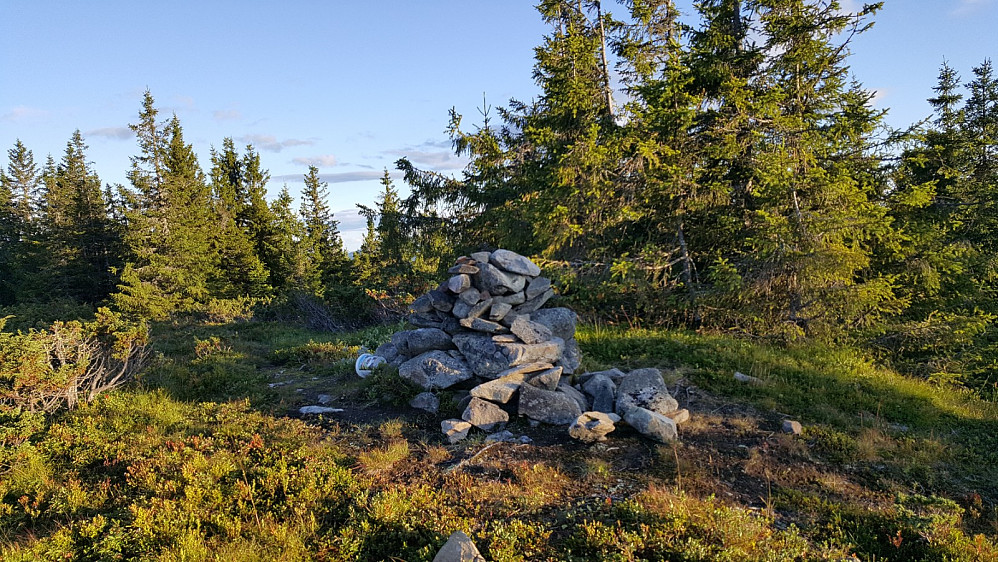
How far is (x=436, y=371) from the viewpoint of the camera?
8.34 m

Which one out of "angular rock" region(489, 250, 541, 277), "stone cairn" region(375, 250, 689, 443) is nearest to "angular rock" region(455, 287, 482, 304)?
"stone cairn" region(375, 250, 689, 443)

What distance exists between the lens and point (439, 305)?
9.12 m

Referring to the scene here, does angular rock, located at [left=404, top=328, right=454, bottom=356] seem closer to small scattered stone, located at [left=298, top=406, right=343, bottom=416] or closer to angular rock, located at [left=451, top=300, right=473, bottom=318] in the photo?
angular rock, located at [left=451, top=300, right=473, bottom=318]

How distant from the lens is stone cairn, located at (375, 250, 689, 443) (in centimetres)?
716

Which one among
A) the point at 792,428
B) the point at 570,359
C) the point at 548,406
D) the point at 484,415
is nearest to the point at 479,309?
the point at 570,359

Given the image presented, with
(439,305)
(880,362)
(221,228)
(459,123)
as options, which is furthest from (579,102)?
(221,228)

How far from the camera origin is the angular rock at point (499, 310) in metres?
8.45

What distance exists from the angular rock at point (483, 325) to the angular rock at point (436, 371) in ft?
2.18

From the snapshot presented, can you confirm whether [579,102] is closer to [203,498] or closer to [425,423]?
[425,423]

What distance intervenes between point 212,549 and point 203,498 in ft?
3.10

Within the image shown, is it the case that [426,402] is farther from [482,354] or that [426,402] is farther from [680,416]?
[680,416]

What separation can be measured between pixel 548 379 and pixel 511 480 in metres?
2.40

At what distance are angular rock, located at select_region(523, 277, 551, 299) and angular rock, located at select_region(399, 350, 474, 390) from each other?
6.10 feet

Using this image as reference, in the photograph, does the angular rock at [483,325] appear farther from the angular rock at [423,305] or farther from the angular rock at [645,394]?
the angular rock at [645,394]
